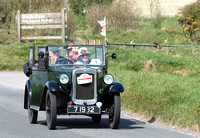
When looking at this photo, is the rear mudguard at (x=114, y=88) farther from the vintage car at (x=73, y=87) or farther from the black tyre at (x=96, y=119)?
the black tyre at (x=96, y=119)

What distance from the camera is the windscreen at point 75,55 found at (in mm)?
11422

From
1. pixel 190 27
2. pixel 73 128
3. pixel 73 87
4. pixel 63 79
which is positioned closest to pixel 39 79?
pixel 63 79

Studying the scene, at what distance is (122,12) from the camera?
162 feet

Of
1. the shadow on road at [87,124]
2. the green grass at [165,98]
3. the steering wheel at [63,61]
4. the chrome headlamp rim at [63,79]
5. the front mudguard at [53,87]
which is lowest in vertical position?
the shadow on road at [87,124]

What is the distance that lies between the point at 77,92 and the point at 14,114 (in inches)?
129

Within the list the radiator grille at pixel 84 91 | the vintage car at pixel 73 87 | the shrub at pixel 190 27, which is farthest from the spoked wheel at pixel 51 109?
the shrub at pixel 190 27

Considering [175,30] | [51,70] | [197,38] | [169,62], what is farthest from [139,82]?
[175,30]

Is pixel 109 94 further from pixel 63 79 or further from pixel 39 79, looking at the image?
Answer: pixel 39 79

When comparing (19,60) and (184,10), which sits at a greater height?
(184,10)

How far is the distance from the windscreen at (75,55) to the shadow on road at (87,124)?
4.34ft

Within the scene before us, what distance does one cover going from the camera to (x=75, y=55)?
11.6 m

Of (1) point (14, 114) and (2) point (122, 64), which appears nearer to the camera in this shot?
(1) point (14, 114)

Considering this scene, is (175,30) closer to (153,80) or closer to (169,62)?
(169,62)

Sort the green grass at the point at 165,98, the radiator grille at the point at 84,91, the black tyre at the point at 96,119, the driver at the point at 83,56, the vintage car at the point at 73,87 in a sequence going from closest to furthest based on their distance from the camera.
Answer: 1. the vintage car at the point at 73,87
2. the radiator grille at the point at 84,91
3. the green grass at the point at 165,98
4. the driver at the point at 83,56
5. the black tyre at the point at 96,119
